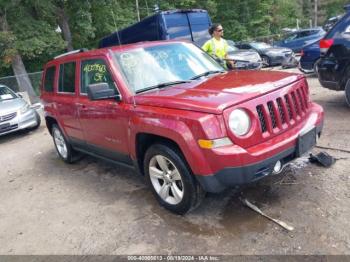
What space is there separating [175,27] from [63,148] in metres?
5.94

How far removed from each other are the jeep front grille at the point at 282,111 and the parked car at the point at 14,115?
291 inches

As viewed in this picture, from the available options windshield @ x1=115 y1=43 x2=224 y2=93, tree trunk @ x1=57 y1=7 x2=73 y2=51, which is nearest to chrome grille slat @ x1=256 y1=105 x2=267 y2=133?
windshield @ x1=115 y1=43 x2=224 y2=93

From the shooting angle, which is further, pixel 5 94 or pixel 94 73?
pixel 5 94

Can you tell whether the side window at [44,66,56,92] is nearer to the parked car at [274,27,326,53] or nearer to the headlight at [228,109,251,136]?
the headlight at [228,109,251,136]

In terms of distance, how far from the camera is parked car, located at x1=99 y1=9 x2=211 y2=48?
10.4 m

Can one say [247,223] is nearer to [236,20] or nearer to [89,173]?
[89,173]

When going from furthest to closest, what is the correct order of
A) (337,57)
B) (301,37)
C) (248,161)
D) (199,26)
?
(301,37) < (199,26) < (337,57) < (248,161)

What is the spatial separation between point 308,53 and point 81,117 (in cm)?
801

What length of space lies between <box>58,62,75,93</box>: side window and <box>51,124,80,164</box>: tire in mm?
904

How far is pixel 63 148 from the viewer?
6.14 meters

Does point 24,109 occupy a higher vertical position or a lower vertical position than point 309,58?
higher

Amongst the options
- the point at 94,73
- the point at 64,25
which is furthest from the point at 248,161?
the point at 64,25

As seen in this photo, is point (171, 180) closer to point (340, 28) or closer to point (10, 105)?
point (340, 28)

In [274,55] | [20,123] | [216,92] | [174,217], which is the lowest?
[274,55]
